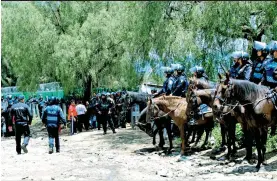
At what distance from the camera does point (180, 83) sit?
1345 centimetres

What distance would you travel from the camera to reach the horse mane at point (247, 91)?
934 centimetres

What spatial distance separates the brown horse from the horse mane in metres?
3.23

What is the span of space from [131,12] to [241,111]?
8616mm

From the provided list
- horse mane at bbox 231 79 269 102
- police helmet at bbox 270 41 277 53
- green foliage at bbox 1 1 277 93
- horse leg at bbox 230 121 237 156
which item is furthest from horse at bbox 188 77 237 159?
green foliage at bbox 1 1 277 93

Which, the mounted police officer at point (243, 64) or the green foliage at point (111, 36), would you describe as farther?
the green foliage at point (111, 36)

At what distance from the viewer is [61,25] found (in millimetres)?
24047

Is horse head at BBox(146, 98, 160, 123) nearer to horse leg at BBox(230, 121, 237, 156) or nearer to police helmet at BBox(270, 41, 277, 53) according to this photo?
horse leg at BBox(230, 121, 237, 156)

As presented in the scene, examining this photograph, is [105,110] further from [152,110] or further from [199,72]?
[199,72]

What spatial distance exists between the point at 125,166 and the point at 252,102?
3475 mm

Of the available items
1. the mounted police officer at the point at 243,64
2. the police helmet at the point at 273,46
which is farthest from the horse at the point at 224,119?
the police helmet at the point at 273,46

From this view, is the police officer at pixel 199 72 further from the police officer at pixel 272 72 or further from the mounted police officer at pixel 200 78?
the police officer at pixel 272 72

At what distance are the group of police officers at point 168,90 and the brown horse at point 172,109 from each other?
2.51 ft

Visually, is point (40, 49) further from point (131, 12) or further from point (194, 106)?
point (194, 106)

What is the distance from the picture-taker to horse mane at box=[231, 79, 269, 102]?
9344mm
